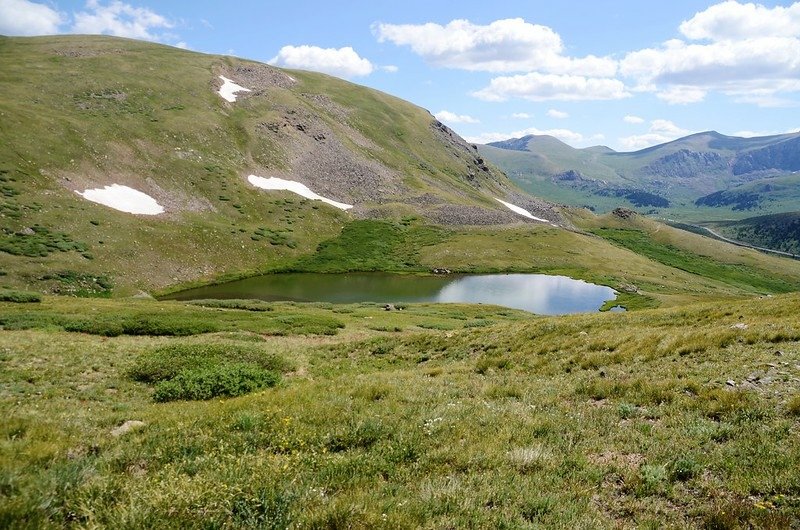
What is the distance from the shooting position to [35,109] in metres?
91.1

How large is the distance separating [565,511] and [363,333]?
114 feet

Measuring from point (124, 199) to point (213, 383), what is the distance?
78311 millimetres

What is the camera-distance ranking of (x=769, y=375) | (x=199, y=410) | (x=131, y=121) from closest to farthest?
(x=199, y=410) < (x=769, y=375) < (x=131, y=121)

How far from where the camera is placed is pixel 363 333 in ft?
136

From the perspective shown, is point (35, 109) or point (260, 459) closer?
point (260, 459)

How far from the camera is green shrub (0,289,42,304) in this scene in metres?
44.4

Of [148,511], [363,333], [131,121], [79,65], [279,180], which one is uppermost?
[79,65]

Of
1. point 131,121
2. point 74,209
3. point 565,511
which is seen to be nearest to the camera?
point 565,511

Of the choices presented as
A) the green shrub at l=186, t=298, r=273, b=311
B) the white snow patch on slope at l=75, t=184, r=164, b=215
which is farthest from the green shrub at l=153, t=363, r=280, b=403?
the white snow patch on slope at l=75, t=184, r=164, b=215

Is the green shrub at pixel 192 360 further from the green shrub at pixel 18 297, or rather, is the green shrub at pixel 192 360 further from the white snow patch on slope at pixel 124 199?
the white snow patch on slope at pixel 124 199

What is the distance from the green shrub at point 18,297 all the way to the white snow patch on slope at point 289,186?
64.8m

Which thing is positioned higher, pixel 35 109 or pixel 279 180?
pixel 35 109

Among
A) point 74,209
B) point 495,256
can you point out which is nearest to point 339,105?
point 495,256

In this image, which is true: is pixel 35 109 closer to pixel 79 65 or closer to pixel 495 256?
pixel 79 65
